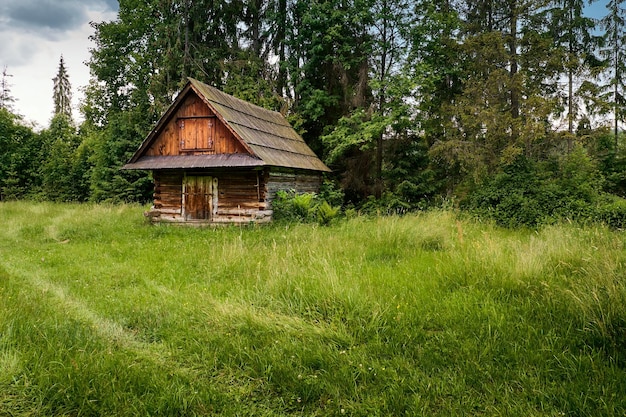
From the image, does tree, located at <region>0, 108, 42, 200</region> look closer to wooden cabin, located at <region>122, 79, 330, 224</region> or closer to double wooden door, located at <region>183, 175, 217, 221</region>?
wooden cabin, located at <region>122, 79, 330, 224</region>

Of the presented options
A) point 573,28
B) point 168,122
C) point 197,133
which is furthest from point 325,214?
point 573,28

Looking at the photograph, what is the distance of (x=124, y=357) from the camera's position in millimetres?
3877

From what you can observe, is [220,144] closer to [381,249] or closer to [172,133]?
[172,133]

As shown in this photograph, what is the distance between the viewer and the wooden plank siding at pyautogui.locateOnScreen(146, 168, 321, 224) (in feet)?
48.1

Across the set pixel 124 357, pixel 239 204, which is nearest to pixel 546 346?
pixel 124 357

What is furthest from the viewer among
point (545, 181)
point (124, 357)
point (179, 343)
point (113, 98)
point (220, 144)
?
point (113, 98)

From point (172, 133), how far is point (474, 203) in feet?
39.0

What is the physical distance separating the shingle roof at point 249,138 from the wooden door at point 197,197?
0.97 m

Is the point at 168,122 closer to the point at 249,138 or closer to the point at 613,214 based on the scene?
the point at 249,138

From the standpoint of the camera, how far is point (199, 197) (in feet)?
50.3

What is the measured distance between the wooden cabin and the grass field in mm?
8044

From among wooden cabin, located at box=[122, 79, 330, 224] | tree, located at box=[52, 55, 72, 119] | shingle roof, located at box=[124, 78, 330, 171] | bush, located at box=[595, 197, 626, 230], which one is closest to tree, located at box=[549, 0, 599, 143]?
bush, located at box=[595, 197, 626, 230]

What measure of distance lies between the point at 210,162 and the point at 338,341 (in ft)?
37.5

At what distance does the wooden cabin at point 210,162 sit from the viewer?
47.4 ft
